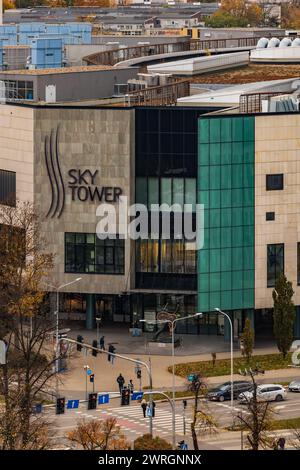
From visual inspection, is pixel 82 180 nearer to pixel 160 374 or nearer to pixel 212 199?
pixel 212 199

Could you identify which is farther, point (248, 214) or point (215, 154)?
point (248, 214)

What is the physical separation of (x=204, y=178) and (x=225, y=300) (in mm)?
9315

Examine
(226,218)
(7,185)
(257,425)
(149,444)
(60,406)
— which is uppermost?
(7,185)

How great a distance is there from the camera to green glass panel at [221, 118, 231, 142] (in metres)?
137

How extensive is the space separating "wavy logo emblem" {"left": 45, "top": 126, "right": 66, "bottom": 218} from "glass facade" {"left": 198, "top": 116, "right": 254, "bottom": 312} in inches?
435

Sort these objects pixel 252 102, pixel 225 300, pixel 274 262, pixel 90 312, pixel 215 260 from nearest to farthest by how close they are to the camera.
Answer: pixel 215 260
pixel 225 300
pixel 274 262
pixel 90 312
pixel 252 102

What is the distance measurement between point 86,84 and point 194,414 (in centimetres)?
7037

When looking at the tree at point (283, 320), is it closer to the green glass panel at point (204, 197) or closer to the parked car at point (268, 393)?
the green glass panel at point (204, 197)

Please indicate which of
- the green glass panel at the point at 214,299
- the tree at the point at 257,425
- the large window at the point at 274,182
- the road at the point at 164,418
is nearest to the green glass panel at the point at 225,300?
the green glass panel at the point at 214,299

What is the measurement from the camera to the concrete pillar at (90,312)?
5640 inches

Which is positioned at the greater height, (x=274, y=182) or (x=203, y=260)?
(x=274, y=182)

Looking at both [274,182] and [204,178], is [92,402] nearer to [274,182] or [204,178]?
[204,178]

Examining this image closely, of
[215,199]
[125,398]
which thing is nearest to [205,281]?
[215,199]

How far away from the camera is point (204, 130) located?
137 metres
